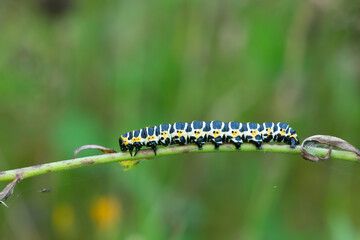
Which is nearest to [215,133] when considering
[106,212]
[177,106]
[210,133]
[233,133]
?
[210,133]

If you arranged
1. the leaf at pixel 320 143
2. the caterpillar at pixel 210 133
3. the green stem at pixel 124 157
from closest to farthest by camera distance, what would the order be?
the green stem at pixel 124 157
the leaf at pixel 320 143
the caterpillar at pixel 210 133

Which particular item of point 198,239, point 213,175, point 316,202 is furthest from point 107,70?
point 316,202

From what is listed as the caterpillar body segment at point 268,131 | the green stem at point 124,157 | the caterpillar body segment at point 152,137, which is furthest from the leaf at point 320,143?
the caterpillar body segment at point 152,137

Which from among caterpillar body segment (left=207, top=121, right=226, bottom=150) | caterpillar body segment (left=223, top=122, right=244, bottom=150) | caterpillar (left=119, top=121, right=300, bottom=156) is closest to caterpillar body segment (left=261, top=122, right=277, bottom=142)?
caterpillar (left=119, top=121, right=300, bottom=156)

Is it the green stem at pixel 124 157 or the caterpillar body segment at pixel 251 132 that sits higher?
the green stem at pixel 124 157

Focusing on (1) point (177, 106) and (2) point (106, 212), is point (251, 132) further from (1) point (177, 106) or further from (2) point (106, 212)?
(1) point (177, 106)

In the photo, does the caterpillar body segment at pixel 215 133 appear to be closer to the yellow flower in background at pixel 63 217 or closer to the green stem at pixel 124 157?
the green stem at pixel 124 157
